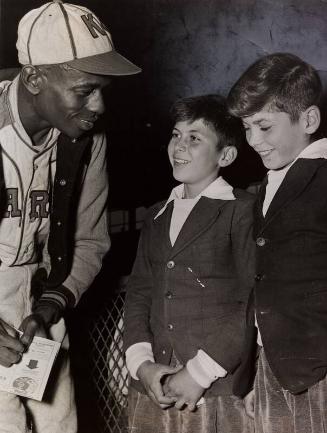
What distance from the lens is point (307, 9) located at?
316cm

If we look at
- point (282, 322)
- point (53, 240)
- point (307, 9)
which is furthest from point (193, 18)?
point (282, 322)

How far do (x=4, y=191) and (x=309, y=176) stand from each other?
921 millimetres

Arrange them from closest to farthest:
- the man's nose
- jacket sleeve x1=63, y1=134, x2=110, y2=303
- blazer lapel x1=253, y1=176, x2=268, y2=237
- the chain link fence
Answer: blazer lapel x1=253, y1=176, x2=268, y2=237
the man's nose
jacket sleeve x1=63, y1=134, x2=110, y2=303
the chain link fence

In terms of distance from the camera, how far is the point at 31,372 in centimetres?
157

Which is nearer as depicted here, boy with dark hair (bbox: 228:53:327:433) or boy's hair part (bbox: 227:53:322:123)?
boy with dark hair (bbox: 228:53:327:433)

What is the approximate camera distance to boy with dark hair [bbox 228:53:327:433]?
142 cm

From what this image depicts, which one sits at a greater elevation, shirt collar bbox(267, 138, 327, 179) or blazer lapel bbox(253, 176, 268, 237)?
shirt collar bbox(267, 138, 327, 179)

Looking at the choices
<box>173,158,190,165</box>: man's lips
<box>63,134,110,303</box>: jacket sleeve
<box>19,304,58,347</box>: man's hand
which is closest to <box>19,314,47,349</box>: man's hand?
<box>19,304,58,347</box>: man's hand

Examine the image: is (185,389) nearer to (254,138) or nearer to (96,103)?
(254,138)

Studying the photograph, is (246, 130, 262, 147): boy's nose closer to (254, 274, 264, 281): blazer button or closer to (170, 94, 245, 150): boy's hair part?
(170, 94, 245, 150): boy's hair part

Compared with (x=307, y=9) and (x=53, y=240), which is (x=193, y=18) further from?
(x=53, y=240)

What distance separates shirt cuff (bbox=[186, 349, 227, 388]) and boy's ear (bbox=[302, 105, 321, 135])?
2.47 feet

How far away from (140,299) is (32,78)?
0.82 m

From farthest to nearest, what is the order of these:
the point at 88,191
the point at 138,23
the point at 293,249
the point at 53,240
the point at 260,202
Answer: the point at 138,23 < the point at 88,191 < the point at 53,240 < the point at 260,202 < the point at 293,249
